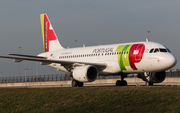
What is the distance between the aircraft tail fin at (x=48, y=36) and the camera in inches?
1574

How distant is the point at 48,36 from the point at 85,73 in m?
14.9

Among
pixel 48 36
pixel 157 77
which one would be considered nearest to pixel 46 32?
pixel 48 36

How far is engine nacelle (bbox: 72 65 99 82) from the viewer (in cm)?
2797

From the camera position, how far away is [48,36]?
41062mm

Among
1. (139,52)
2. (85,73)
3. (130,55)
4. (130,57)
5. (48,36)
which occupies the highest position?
(48,36)

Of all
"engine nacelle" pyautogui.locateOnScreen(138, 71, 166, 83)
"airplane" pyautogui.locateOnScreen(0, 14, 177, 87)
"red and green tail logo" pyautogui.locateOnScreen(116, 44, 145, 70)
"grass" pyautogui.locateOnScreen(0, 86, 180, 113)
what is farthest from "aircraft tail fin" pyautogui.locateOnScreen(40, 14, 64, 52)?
"grass" pyautogui.locateOnScreen(0, 86, 180, 113)

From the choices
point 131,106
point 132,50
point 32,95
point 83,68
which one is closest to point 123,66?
point 132,50

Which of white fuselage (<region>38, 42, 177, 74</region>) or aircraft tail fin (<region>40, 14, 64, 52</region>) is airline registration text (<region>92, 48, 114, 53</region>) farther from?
aircraft tail fin (<region>40, 14, 64, 52</region>)

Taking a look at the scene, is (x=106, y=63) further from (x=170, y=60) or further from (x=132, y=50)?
(x=170, y=60)

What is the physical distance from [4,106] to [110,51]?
13387 mm

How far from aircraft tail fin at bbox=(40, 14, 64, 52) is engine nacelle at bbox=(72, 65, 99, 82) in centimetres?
1119

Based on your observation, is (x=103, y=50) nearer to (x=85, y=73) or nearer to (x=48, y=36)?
(x=85, y=73)

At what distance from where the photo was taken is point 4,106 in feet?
65.1

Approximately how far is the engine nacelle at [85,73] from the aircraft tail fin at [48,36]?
11.2 metres
